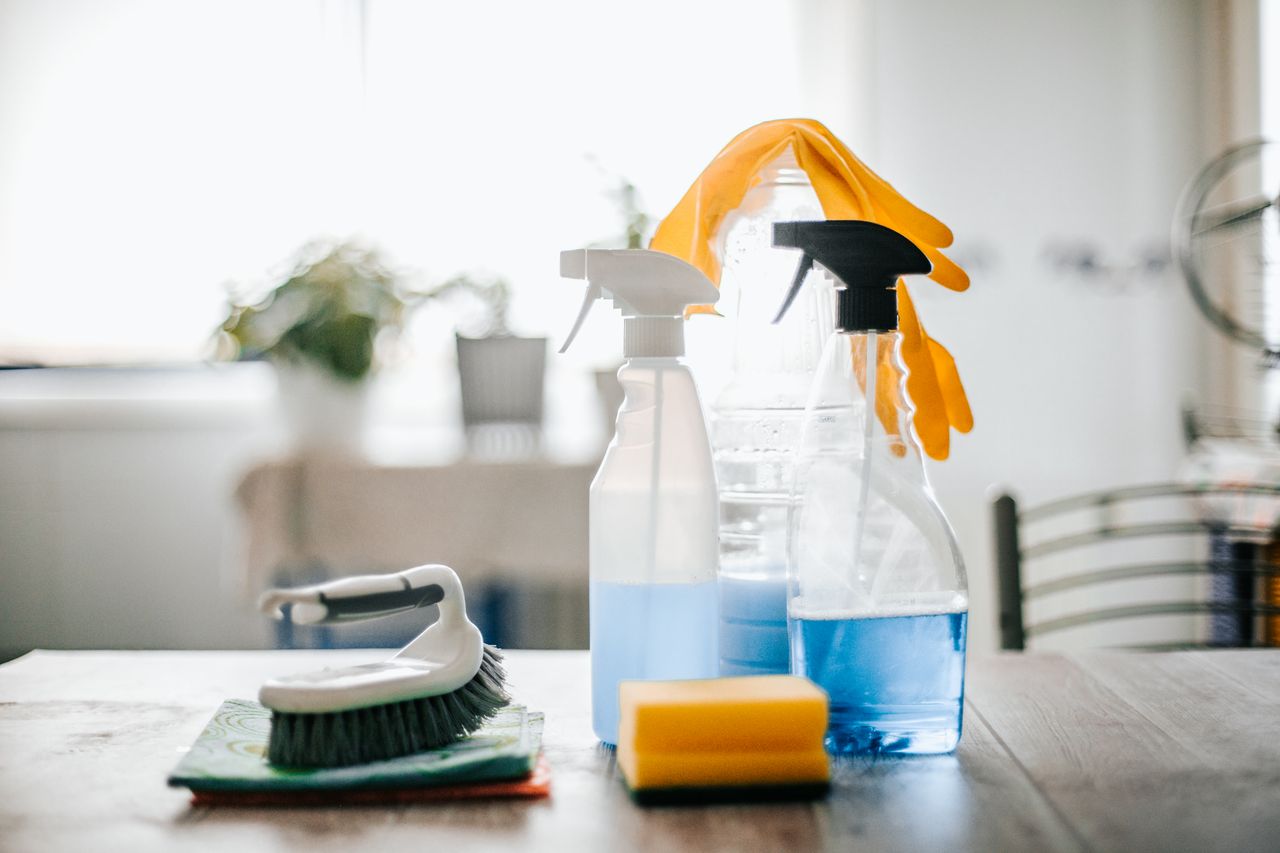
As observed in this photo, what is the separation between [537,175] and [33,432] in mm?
1203

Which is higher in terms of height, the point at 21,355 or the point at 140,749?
the point at 21,355

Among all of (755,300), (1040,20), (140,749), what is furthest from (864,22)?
(140,749)

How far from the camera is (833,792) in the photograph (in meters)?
0.51

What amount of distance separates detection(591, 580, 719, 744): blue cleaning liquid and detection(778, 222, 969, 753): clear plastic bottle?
0.14 ft

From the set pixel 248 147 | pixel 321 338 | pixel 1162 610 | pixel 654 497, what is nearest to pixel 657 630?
pixel 654 497

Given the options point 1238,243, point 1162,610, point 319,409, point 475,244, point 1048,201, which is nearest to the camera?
point 1162,610

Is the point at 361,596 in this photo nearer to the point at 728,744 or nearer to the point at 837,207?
the point at 728,744

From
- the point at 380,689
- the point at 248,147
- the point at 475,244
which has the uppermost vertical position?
the point at 248,147

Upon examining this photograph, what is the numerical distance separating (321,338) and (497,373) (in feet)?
0.97

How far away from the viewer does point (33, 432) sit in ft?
8.43

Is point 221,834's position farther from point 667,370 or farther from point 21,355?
point 21,355

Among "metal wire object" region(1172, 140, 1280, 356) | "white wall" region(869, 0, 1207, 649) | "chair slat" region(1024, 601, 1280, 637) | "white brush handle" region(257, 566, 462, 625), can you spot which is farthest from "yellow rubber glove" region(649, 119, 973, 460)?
"white wall" region(869, 0, 1207, 649)

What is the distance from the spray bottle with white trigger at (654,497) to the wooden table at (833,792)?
2.5 inches

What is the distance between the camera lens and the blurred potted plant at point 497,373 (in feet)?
6.71
